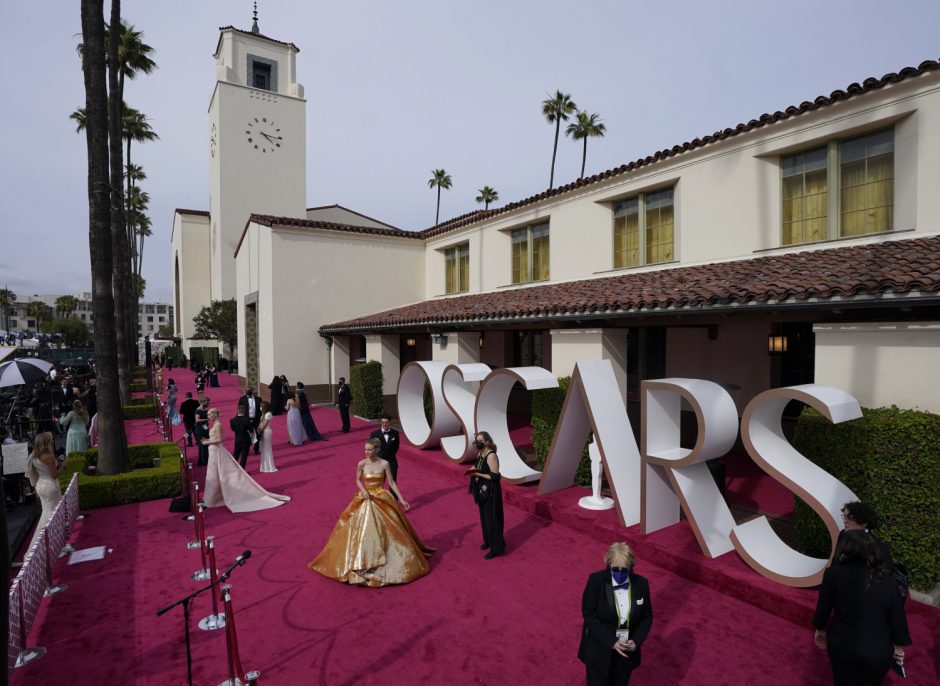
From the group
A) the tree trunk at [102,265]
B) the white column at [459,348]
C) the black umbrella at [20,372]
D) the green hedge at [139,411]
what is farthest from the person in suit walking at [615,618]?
the green hedge at [139,411]

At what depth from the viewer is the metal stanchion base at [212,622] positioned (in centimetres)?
554

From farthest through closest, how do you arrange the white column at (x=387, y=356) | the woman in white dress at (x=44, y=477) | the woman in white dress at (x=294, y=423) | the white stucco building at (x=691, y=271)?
the white column at (x=387, y=356) < the woman in white dress at (x=294, y=423) < the woman in white dress at (x=44, y=477) < the white stucco building at (x=691, y=271)

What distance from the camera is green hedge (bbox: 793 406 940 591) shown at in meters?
5.47

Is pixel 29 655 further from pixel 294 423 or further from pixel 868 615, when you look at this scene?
pixel 294 423

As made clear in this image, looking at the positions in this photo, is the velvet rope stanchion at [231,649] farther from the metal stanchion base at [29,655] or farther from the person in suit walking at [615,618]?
the person in suit walking at [615,618]

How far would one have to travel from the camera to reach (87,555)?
7.48 meters

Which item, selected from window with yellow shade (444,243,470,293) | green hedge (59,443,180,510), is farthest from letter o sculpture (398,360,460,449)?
window with yellow shade (444,243,470,293)

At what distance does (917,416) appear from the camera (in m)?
5.61

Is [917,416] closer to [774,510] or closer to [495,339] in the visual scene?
[774,510]

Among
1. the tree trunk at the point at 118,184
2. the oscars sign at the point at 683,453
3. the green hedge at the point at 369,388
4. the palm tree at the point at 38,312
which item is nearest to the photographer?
the oscars sign at the point at 683,453

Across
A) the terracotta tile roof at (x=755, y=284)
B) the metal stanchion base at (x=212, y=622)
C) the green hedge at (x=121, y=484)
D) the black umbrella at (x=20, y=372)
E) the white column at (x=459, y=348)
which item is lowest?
the metal stanchion base at (x=212, y=622)

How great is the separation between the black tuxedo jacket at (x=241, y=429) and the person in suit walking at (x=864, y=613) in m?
10.4

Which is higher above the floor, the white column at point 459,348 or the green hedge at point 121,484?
the white column at point 459,348

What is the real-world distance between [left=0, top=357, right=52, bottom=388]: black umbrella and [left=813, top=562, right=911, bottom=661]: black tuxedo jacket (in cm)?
1743
